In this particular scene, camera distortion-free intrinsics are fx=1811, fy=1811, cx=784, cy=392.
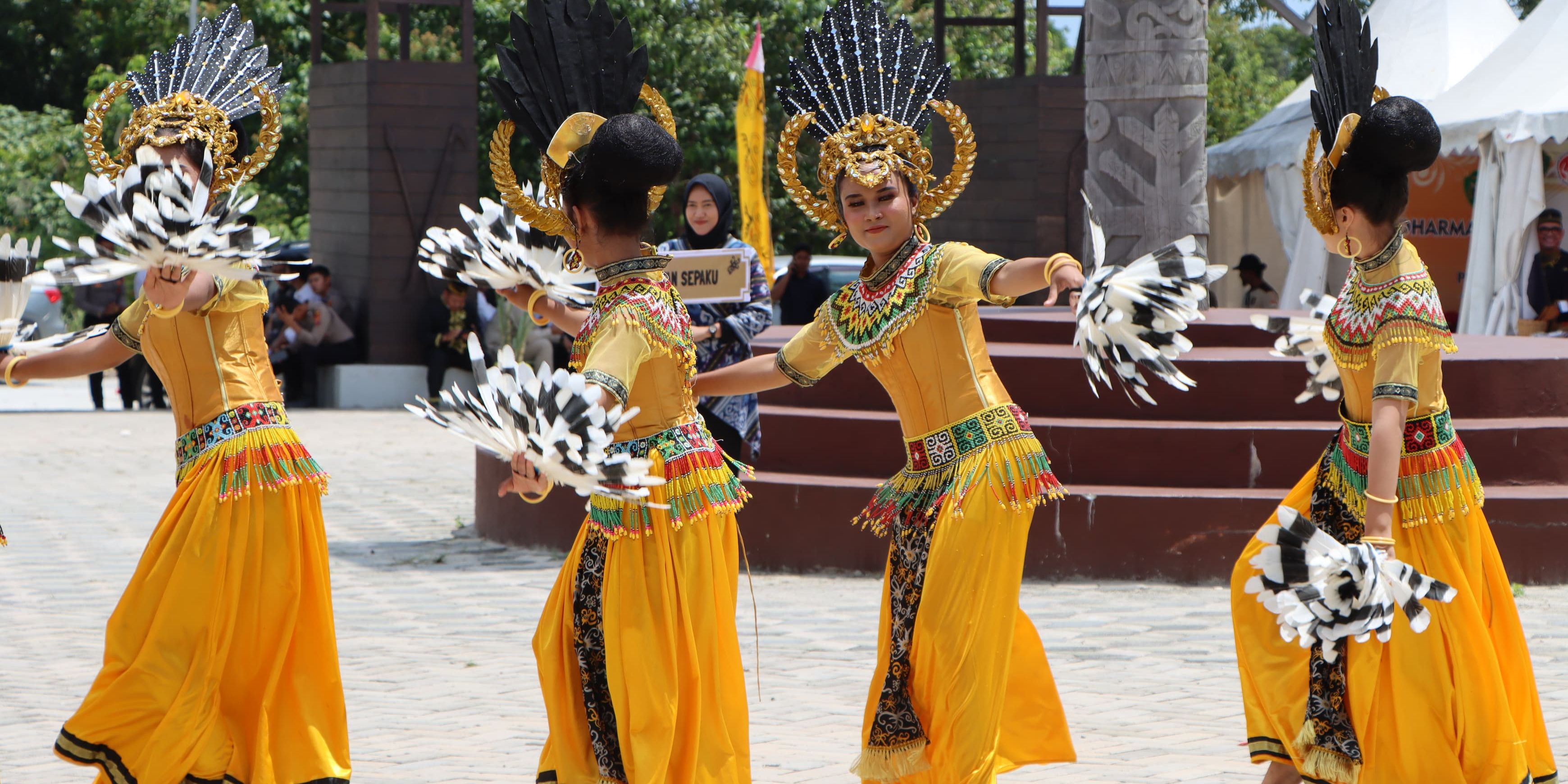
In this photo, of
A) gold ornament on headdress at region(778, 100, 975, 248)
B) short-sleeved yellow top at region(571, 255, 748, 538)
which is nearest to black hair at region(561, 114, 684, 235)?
short-sleeved yellow top at region(571, 255, 748, 538)

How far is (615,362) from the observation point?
13.0 ft

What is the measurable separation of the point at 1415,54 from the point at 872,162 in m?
13.8

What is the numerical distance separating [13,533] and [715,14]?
56.0ft

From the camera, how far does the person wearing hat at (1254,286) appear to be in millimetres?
15773

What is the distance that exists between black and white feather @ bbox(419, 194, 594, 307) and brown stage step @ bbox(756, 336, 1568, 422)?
3.74 m

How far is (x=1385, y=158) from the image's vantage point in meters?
4.29

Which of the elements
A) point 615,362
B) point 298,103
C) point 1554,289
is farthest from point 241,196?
point 298,103

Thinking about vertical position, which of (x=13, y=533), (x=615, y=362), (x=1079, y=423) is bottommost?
(x=13, y=533)

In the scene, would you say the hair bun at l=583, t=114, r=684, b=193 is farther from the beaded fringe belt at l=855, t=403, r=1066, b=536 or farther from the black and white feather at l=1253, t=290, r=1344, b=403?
the black and white feather at l=1253, t=290, r=1344, b=403

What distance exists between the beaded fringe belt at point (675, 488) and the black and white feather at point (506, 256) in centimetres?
68

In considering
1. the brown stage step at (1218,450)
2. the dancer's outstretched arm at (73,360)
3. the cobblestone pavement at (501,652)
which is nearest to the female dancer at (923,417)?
the cobblestone pavement at (501,652)

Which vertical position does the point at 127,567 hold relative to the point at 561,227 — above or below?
below

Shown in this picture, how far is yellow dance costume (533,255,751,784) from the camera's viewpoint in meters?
4.07

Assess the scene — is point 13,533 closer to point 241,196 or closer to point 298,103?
point 241,196
